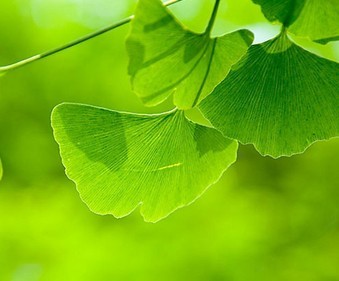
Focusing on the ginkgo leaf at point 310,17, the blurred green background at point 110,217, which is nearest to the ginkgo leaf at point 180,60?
the ginkgo leaf at point 310,17

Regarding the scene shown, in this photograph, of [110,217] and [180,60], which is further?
[110,217]

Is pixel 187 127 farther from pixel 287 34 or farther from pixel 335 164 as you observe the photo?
pixel 335 164

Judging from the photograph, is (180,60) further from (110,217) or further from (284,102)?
(110,217)

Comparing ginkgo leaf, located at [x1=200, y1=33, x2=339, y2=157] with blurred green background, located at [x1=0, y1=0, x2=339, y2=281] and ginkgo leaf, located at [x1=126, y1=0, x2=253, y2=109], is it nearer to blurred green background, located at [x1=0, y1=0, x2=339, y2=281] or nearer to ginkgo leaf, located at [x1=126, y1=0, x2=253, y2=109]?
ginkgo leaf, located at [x1=126, y1=0, x2=253, y2=109]

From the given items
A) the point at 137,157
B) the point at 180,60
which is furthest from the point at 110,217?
the point at 180,60

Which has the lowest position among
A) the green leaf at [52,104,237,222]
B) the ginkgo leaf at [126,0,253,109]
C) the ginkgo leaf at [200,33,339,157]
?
the green leaf at [52,104,237,222]

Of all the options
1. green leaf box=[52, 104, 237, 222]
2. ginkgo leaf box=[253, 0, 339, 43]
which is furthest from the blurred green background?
ginkgo leaf box=[253, 0, 339, 43]
